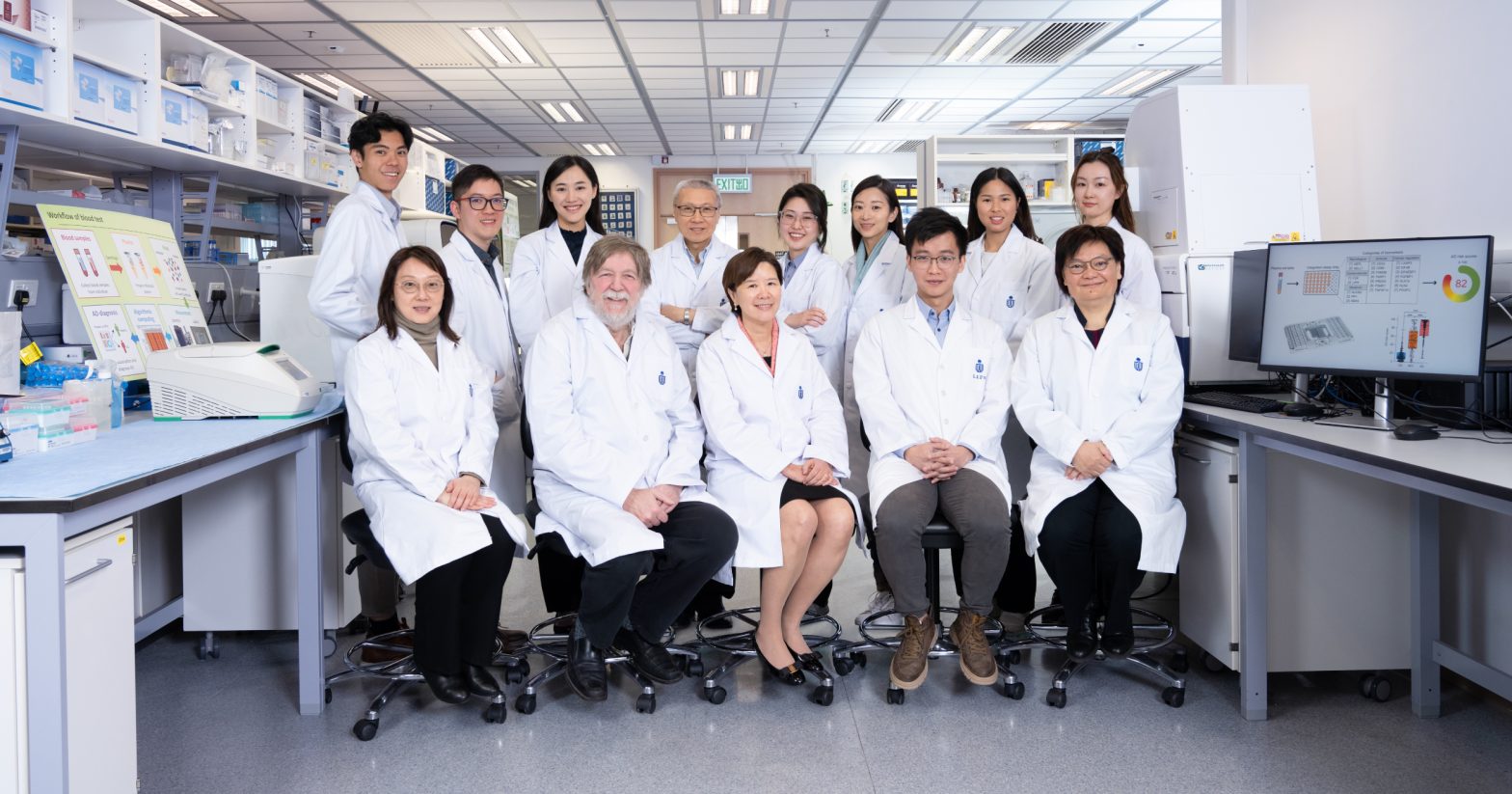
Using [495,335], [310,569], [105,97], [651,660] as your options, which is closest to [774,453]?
[651,660]

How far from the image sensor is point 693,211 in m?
3.00

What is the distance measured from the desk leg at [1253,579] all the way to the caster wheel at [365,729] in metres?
2.07

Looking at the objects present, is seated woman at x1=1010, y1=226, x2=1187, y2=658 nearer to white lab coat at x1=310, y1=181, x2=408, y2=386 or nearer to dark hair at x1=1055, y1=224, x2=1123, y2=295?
dark hair at x1=1055, y1=224, x2=1123, y2=295

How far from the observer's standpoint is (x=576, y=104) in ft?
27.2

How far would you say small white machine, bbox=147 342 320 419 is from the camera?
7.20 feet

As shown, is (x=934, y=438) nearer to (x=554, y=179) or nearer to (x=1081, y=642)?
(x=1081, y=642)

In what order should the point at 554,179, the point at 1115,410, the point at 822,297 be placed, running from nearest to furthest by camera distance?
the point at 1115,410
the point at 554,179
the point at 822,297

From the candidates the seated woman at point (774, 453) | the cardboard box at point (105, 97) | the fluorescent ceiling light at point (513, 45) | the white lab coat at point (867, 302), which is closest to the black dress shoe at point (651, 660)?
A: the seated woman at point (774, 453)

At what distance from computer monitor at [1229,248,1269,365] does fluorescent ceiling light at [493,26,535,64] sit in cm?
490

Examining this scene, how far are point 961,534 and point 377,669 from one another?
4.97 feet

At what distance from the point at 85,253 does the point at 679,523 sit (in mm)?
1823

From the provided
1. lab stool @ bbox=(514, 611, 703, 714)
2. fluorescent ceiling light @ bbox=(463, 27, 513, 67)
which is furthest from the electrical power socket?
fluorescent ceiling light @ bbox=(463, 27, 513, 67)

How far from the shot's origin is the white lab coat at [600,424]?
2416 millimetres

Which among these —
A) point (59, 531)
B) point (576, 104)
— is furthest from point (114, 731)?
point (576, 104)
